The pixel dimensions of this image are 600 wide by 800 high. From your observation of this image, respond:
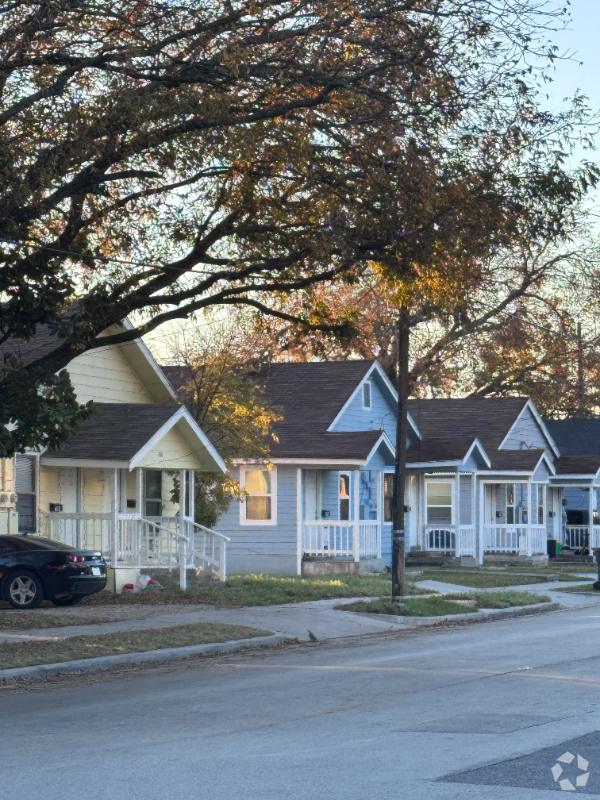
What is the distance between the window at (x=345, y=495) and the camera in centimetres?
3484

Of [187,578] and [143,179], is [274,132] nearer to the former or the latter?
[143,179]

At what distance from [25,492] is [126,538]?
227 cm

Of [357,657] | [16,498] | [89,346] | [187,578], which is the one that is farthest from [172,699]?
[187,578]

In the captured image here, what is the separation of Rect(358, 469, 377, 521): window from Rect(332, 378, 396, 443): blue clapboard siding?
1.42m

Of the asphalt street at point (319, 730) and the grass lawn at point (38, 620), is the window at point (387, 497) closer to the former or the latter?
the grass lawn at point (38, 620)

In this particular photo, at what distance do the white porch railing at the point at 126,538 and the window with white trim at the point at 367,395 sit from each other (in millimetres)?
11632

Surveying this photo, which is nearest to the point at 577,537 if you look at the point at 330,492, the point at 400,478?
the point at 330,492

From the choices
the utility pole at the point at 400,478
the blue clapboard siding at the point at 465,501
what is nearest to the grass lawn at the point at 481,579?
the utility pole at the point at 400,478

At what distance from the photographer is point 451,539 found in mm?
39938

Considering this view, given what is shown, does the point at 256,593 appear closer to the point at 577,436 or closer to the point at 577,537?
the point at 577,537

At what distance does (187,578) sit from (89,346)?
406 inches

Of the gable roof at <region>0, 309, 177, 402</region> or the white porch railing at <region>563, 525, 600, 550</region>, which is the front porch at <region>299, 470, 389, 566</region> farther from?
the white porch railing at <region>563, 525, 600, 550</region>

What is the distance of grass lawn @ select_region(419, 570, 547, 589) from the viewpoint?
2963 cm

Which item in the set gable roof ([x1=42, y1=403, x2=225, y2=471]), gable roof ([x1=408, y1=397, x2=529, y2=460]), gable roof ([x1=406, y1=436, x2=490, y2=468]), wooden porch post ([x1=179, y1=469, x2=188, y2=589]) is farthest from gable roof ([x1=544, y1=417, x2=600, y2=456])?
gable roof ([x1=42, y1=403, x2=225, y2=471])
